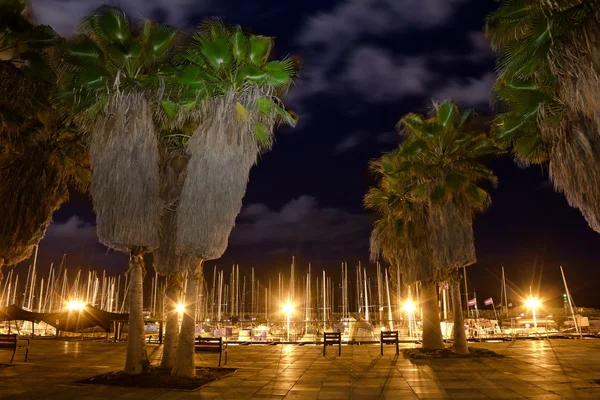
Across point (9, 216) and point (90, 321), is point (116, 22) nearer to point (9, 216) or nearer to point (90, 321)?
point (9, 216)

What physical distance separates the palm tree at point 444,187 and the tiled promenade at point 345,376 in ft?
12.6

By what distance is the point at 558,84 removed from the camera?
434 inches

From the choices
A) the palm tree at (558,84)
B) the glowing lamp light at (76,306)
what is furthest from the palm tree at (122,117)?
the glowing lamp light at (76,306)

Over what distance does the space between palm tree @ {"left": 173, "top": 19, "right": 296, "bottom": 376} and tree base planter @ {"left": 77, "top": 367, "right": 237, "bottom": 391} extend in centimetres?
43

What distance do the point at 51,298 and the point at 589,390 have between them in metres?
69.8

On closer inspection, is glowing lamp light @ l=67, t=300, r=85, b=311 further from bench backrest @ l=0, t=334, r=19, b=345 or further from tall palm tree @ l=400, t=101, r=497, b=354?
tall palm tree @ l=400, t=101, r=497, b=354

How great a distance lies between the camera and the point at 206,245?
12.6 meters

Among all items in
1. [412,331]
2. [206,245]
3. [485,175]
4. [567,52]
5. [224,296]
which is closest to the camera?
[567,52]

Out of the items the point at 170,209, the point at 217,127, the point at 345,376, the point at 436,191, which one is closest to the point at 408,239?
the point at 436,191

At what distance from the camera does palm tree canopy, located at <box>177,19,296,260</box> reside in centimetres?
1268

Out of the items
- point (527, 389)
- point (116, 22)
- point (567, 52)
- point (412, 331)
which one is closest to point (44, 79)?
point (116, 22)

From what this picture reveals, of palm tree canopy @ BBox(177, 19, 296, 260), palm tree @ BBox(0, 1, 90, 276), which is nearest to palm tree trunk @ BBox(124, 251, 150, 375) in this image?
palm tree canopy @ BBox(177, 19, 296, 260)

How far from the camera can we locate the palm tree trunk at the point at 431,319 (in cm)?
2042

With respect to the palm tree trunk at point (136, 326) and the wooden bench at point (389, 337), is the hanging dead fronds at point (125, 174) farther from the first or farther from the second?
the wooden bench at point (389, 337)
